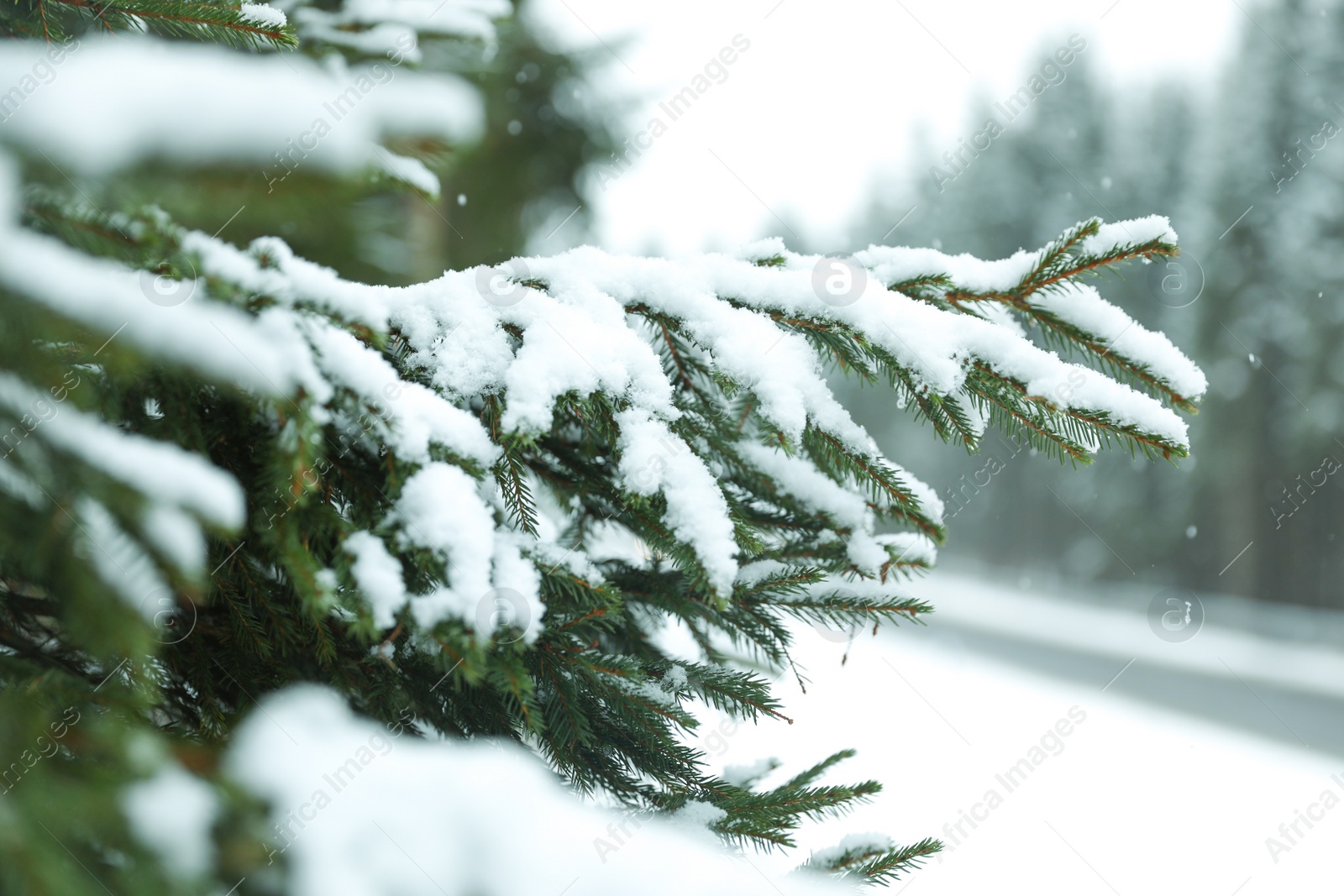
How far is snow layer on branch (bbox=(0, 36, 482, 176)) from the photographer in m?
0.54

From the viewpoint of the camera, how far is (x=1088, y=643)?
1256 centimetres

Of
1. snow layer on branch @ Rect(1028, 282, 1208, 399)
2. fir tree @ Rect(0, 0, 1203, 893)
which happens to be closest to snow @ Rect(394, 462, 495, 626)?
fir tree @ Rect(0, 0, 1203, 893)

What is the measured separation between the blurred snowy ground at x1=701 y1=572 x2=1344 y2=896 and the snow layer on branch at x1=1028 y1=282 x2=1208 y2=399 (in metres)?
0.70

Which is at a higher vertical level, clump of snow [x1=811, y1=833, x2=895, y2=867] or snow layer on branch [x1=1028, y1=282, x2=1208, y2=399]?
snow layer on branch [x1=1028, y1=282, x2=1208, y2=399]

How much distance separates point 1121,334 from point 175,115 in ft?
4.38

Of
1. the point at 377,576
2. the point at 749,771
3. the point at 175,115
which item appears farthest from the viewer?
the point at 749,771

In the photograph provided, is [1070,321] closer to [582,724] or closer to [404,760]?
[582,724]

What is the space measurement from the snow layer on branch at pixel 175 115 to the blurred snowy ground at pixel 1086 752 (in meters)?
0.83

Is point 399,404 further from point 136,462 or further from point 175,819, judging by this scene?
point 175,819

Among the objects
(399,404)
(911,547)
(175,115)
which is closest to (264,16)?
(399,404)

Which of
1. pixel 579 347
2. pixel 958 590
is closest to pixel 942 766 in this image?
pixel 579 347

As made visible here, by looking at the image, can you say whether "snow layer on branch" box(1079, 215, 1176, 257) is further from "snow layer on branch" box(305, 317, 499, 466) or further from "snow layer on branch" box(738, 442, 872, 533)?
"snow layer on branch" box(305, 317, 499, 466)

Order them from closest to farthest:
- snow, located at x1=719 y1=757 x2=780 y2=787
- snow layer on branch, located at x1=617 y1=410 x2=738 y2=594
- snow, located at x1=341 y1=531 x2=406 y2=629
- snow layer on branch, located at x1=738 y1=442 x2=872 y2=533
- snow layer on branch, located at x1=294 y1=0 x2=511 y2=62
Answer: snow, located at x1=341 y1=531 x2=406 y2=629 → snow layer on branch, located at x1=617 y1=410 x2=738 y2=594 → snow layer on branch, located at x1=738 y1=442 x2=872 y2=533 → snow, located at x1=719 y1=757 x2=780 y2=787 → snow layer on branch, located at x1=294 y1=0 x2=511 y2=62

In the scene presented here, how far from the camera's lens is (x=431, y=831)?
0.70m
